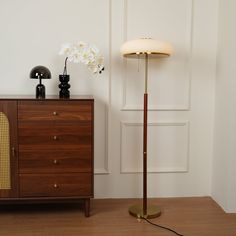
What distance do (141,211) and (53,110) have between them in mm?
1126

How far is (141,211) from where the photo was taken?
2873mm

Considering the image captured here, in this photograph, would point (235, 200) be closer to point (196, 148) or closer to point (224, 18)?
point (196, 148)

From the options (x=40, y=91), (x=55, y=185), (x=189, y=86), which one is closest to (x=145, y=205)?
(x=55, y=185)

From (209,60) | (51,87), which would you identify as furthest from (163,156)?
A: (51,87)

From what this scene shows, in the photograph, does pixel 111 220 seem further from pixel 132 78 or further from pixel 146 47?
pixel 146 47

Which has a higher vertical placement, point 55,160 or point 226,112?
point 226,112

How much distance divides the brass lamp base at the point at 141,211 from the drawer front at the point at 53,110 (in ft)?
2.97

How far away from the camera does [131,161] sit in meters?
3.23

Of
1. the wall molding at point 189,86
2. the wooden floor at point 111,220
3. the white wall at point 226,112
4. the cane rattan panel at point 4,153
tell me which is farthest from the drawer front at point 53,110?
the white wall at point 226,112

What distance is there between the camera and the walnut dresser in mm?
2646

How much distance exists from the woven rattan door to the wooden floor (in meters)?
0.27

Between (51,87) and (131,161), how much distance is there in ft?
3.34

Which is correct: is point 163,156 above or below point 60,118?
below

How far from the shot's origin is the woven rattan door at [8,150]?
8.63 feet
